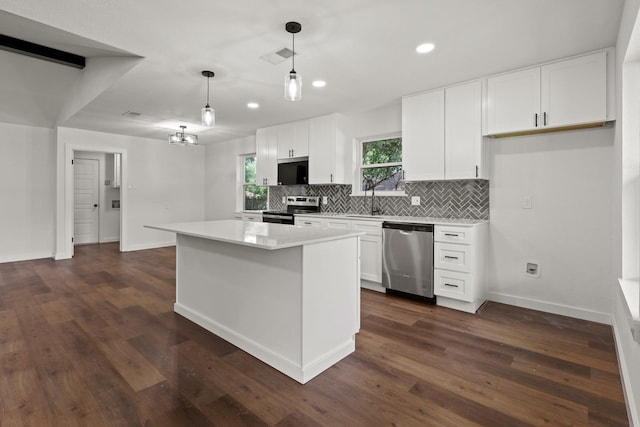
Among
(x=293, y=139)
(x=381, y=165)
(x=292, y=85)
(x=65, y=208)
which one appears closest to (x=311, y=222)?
(x=381, y=165)

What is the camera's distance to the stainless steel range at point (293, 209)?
477 cm

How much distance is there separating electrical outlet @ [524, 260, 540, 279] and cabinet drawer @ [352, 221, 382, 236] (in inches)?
59.6

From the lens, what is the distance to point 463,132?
3283 mm

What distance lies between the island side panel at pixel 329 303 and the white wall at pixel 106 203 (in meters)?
7.55

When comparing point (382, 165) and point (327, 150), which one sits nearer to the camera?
point (382, 165)

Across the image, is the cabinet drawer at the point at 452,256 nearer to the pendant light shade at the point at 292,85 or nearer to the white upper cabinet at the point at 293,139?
the pendant light shade at the point at 292,85

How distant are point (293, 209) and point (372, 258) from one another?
2038 mm

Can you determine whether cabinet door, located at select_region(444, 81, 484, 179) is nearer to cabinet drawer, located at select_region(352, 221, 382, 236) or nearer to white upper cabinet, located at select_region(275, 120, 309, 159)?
cabinet drawer, located at select_region(352, 221, 382, 236)

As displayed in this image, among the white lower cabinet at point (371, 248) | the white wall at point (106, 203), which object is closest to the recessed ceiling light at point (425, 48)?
the white lower cabinet at point (371, 248)

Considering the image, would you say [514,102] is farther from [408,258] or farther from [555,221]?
[408,258]

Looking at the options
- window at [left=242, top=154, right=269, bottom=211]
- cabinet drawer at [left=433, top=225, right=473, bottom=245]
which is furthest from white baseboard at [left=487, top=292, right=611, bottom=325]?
window at [left=242, top=154, right=269, bottom=211]

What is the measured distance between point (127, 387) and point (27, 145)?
19.4ft

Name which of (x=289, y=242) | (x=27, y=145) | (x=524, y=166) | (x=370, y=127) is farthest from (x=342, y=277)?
(x=27, y=145)

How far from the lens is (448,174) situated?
341 cm
